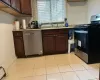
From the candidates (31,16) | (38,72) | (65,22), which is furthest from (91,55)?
(31,16)

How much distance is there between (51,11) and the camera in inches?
149

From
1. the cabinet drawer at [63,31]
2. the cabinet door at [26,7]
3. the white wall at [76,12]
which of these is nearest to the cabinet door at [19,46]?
the cabinet door at [26,7]

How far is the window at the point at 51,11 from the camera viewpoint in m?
3.73

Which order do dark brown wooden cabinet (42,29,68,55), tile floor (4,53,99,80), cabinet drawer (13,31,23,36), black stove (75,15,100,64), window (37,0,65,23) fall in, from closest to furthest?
tile floor (4,53,99,80) → black stove (75,15,100,64) → cabinet drawer (13,31,23,36) → dark brown wooden cabinet (42,29,68,55) → window (37,0,65,23)

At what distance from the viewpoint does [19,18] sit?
363 cm

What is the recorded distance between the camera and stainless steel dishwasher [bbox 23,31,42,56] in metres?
3.00

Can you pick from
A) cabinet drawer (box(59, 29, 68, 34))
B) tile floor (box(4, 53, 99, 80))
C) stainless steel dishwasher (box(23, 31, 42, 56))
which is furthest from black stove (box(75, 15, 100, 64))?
stainless steel dishwasher (box(23, 31, 42, 56))

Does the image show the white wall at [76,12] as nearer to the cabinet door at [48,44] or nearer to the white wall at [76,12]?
the white wall at [76,12]

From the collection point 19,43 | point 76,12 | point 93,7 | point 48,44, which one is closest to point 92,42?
point 48,44

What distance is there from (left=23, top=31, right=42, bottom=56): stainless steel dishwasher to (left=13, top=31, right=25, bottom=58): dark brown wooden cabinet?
0.10 metres

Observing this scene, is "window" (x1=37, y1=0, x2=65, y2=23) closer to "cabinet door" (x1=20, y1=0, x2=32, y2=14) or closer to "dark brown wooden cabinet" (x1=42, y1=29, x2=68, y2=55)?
"cabinet door" (x1=20, y1=0, x2=32, y2=14)

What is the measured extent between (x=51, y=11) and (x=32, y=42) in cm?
148

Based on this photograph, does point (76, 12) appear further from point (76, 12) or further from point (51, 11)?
point (51, 11)

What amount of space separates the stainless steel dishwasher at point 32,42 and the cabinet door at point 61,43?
57cm
